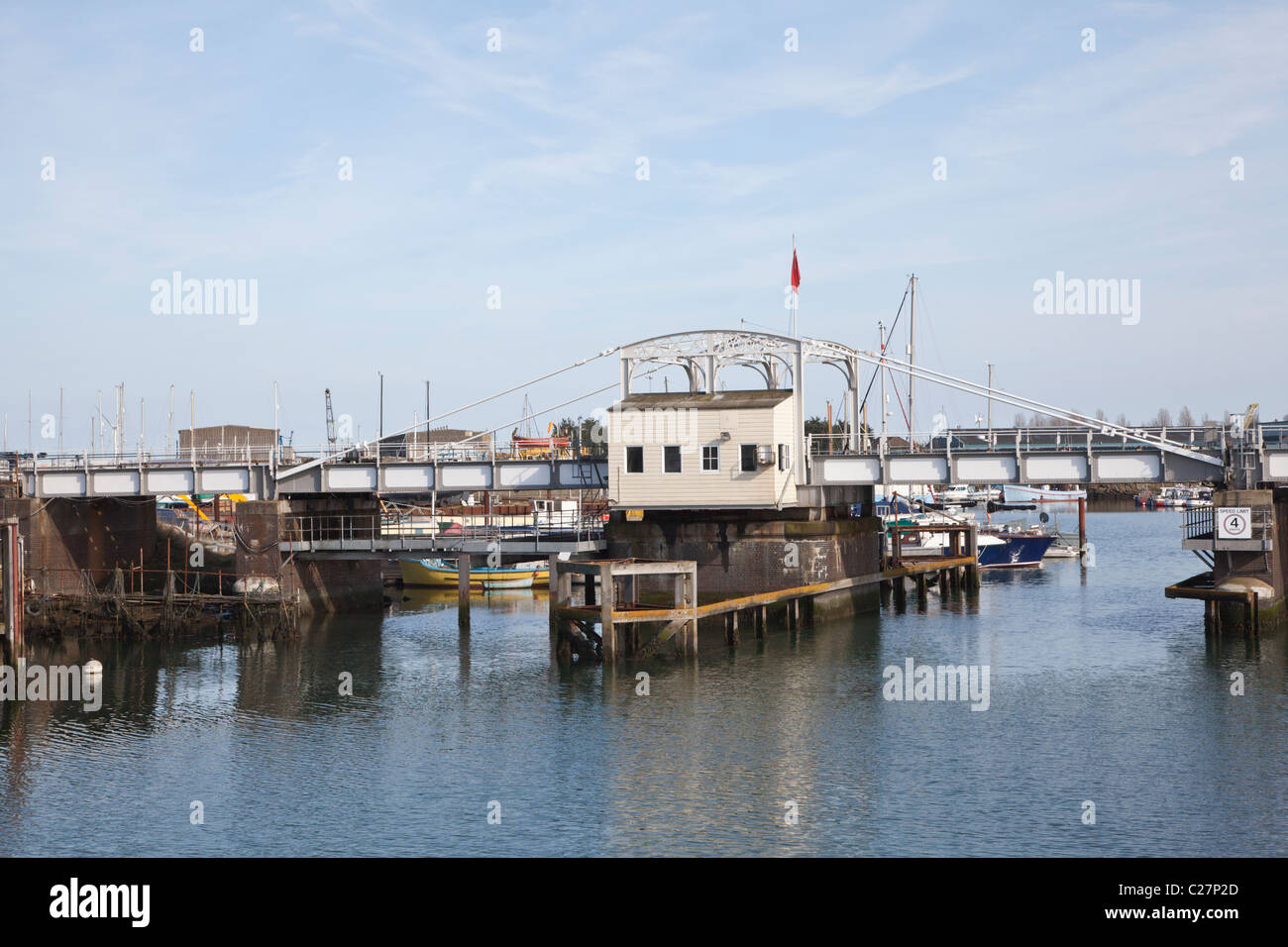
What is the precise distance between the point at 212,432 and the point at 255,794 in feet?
333

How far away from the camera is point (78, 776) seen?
32531 mm

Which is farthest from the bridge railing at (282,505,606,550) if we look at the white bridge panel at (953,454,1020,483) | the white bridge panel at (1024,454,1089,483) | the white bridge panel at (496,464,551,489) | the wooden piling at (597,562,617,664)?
the white bridge panel at (1024,454,1089,483)

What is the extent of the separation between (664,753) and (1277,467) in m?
31.0

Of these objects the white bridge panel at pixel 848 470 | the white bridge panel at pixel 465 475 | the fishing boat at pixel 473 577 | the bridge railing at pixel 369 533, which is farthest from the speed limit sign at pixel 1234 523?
the fishing boat at pixel 473 577

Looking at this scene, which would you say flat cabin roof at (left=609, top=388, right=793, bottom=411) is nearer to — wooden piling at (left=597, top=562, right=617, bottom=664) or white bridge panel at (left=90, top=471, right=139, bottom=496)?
wooden piling at (left=597, top=562, right=617, bottom=664)

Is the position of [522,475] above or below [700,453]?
below

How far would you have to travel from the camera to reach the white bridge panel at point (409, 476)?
2387 inches

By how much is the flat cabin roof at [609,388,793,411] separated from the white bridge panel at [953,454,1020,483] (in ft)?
28.2

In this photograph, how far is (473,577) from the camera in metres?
81.0

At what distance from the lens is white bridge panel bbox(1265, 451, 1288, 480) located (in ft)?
162

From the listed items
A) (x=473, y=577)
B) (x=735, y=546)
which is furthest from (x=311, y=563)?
(x=735, y=546)

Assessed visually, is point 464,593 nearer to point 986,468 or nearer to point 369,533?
point 369,533
